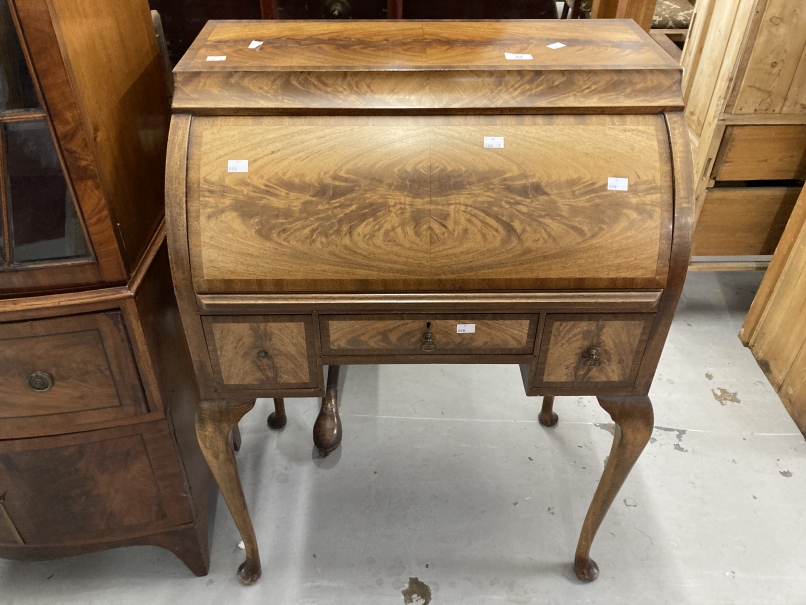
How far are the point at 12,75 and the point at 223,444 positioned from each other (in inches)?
30.6

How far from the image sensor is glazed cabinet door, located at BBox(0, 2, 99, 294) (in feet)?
3.30

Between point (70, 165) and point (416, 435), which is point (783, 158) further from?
point (70, 165)

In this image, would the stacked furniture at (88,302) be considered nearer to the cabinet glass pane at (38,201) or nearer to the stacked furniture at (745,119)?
the cabinet glass pane at (38,201)

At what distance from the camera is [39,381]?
125 centimetres

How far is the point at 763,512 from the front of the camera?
1.78 meters

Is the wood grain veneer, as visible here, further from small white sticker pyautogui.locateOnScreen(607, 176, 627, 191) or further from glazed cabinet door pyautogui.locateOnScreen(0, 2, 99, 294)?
glazed cabinet door pyautogui.locateOnScreen(0, 2, 99, 294)

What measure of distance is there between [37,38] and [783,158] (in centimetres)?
235

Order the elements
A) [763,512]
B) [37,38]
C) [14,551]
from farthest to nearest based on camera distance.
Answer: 1. [763,512]
2. [14,551]
3. [37,38]

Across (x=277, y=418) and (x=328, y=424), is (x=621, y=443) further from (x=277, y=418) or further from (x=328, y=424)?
(x=277, y=418)

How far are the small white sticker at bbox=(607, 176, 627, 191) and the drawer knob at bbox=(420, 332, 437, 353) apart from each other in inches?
16.5

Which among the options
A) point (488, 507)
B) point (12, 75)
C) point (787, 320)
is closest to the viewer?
point (12, 75)

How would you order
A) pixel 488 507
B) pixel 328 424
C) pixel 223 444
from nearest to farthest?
pixel 223 444
pixel 488 507
pixel 328 424

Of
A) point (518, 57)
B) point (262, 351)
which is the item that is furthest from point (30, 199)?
point (518, 57)

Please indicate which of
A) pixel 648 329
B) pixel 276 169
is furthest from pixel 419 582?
pixel 276 169
